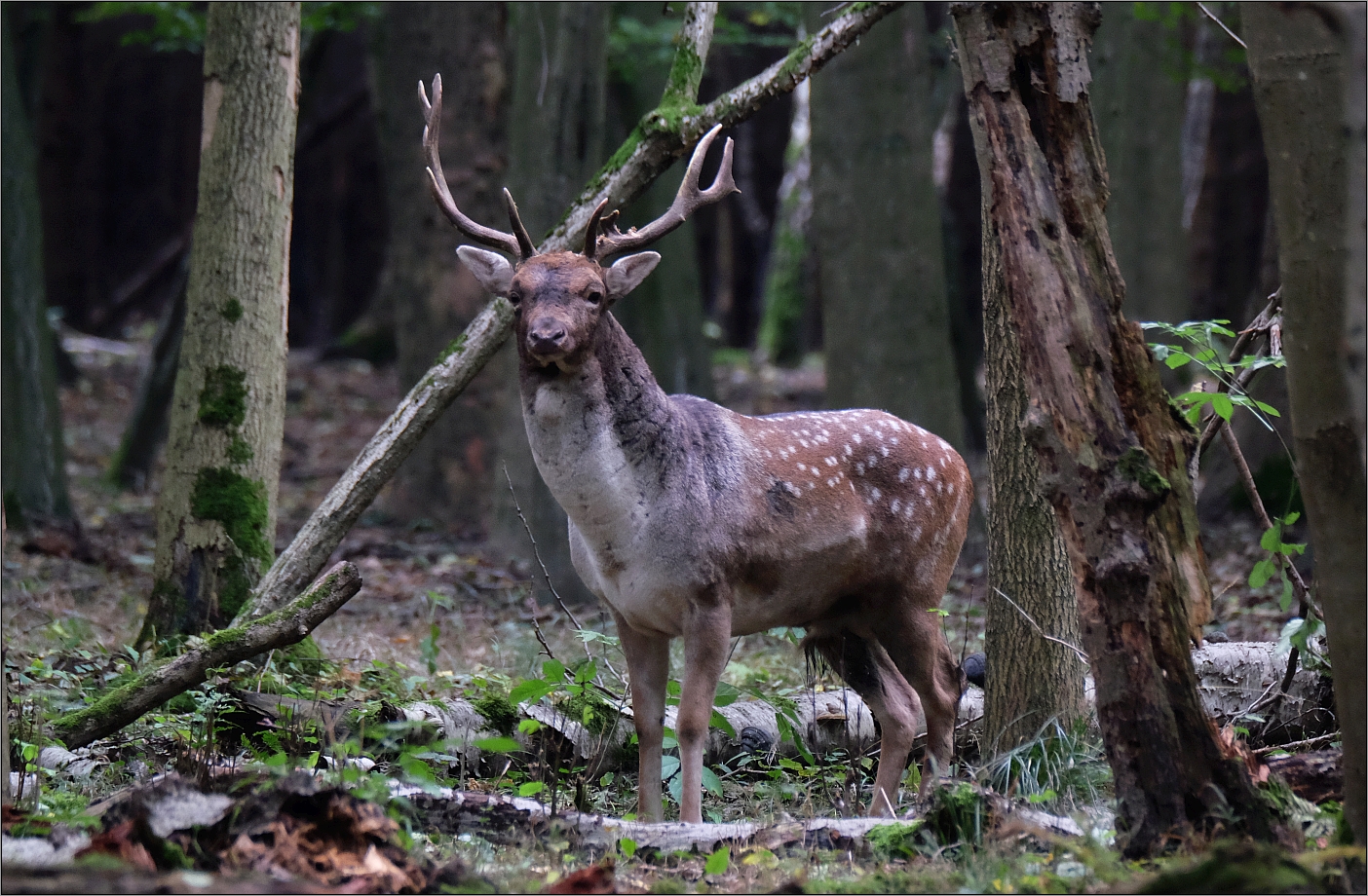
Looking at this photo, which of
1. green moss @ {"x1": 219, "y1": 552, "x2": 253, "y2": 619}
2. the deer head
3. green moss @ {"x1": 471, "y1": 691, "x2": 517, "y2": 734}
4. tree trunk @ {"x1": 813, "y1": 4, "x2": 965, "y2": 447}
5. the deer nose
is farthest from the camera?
tree trunk @ {"x1": 813, "y1": 4, "x2": 965, "y2": 447}

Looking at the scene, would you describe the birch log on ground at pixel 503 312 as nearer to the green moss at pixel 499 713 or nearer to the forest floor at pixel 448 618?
the forest floor at pixel 448 618

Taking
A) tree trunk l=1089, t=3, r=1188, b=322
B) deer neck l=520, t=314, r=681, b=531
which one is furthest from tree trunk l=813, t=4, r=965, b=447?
deer neck l=520, t=314, r=681, b=531

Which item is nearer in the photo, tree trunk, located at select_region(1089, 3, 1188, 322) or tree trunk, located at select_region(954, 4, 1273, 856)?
tree trunk, located at select_region(954, 4, 1273, 856)

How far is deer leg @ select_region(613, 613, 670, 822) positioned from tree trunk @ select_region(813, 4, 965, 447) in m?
5.46

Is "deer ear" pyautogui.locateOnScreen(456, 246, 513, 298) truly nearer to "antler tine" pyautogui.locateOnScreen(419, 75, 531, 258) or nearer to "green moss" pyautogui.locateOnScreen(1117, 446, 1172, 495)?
"antler tine" pyautogui.locateOnScreen(419, 75, 531, 258)

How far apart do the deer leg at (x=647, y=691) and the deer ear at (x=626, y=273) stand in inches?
52.7

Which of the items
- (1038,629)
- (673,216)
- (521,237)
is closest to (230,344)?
(521,237)

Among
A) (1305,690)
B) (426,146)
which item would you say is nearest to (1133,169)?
(1305,690)

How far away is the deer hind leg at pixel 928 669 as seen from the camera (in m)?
5.56

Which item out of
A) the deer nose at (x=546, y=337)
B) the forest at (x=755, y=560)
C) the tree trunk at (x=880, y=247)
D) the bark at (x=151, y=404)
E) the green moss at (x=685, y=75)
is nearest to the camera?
the forest at (x=755, y=560)

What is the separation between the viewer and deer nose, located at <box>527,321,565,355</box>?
475 cm

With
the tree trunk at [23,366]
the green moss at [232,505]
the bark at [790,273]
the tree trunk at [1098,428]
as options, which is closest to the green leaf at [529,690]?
the tree trunk at [1098,428]

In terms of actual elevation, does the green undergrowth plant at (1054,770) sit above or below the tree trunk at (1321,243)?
below

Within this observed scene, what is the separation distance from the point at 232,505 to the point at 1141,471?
15.6ft
